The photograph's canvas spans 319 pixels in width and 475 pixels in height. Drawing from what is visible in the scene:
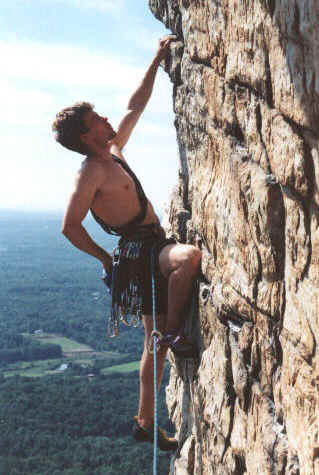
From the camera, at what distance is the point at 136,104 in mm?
5891

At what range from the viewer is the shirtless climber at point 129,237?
467 cm

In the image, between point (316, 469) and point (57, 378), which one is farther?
point (57, 378)

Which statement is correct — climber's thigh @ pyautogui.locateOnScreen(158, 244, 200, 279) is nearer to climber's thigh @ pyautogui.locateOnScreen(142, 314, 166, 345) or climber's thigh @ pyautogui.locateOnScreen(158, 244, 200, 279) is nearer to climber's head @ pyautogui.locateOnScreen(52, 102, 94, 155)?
climber's thigh @ pyautogui.locateOnScreen(142, 314, 166, 345)

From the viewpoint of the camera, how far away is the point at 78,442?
55.8 meters

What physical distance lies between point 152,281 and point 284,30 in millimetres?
2532

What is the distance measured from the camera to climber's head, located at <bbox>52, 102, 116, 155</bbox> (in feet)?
15.2

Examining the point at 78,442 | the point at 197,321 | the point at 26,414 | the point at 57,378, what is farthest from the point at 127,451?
the point at 197,321

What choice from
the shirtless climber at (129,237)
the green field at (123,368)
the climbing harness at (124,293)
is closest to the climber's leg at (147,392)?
the shirtless climber at (129,237)

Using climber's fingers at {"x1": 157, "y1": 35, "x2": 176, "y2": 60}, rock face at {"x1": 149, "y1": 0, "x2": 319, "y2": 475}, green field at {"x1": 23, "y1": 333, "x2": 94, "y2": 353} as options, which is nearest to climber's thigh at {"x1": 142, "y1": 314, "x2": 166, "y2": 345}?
rock face at {"x1": 149, "y1": 0, "x2": 319, "y2": 475}

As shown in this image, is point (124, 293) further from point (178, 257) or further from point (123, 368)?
point (123, 368)

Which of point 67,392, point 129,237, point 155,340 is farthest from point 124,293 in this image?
point 67,392

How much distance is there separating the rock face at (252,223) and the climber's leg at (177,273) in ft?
0.42

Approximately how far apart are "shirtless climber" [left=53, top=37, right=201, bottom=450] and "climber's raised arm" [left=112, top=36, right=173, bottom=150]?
31 centimetres

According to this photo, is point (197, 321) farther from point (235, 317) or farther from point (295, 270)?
point (295, 270)
